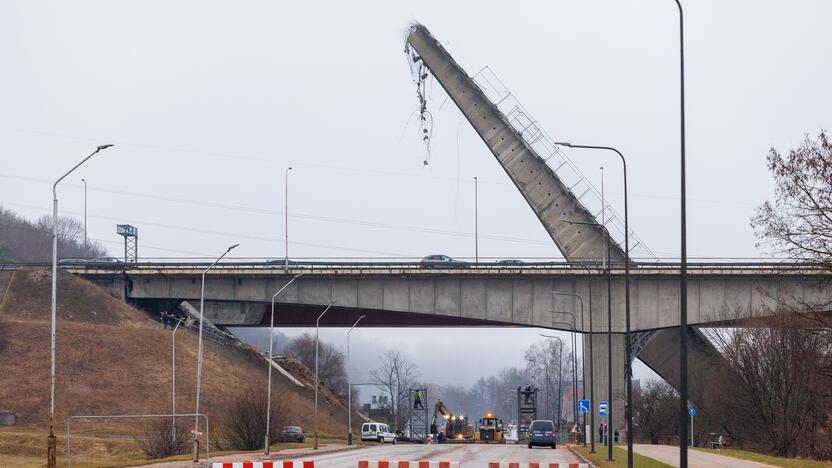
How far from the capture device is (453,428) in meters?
104

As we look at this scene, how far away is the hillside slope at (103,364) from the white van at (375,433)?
A: 341 centimetres

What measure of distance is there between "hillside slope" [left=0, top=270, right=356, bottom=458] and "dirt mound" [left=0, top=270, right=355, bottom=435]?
8 centimetres

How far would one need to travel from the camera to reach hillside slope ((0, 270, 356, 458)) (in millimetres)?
81312

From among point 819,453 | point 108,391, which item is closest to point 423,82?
point 108,391

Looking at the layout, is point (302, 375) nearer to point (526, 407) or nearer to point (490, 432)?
point (490, 432)

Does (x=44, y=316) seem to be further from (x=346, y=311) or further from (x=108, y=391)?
(x=346, y=311)

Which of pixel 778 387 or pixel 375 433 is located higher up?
pixel 778 387

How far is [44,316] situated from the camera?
9662cm

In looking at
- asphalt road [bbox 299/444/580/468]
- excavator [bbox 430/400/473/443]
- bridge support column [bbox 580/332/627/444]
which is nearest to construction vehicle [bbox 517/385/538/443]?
excavator [bbox 430/400/473/443]

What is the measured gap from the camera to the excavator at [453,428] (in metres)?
102

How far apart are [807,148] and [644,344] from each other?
48.1 meters

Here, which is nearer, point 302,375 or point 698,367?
point 698,367

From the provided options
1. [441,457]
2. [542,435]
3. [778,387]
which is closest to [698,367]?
[778,387]

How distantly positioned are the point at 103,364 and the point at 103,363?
20 cm
